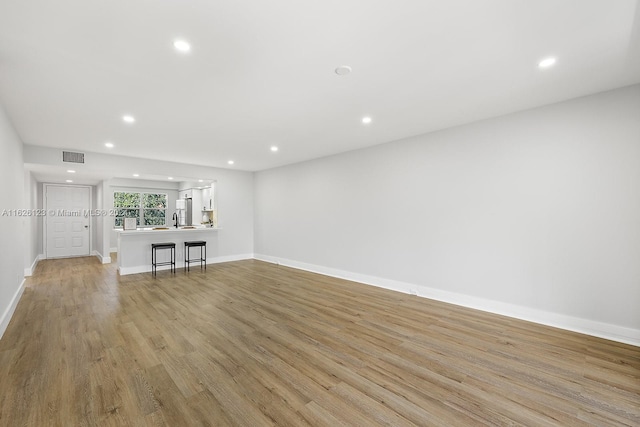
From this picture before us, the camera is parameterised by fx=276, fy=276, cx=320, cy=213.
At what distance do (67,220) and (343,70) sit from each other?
10.3 m

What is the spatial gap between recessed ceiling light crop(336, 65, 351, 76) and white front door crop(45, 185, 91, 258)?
9.94 meters

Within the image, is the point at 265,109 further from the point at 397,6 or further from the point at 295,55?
the point at 397,6

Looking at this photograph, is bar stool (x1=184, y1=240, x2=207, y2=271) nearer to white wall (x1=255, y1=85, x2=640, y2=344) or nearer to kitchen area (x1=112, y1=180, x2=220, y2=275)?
kitchen area (x1=112, y1=180, x2=220, y2=275)

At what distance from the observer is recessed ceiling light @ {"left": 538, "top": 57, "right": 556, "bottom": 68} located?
2.41m

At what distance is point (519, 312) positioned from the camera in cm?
354

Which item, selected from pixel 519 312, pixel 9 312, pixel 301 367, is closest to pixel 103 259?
pixel 9 312

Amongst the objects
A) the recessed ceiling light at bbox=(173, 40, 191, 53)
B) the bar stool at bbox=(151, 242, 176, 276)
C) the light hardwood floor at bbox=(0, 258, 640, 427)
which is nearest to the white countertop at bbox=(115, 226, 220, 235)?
the bar stool at bbox=(151, 242, 176, 276)

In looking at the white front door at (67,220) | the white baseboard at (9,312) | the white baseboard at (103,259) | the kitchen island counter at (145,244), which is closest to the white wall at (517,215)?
the kitchen island counter at (145,244)

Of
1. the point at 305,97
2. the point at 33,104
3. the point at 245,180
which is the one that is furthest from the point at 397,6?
the point at 245,180

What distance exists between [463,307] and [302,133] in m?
3.57

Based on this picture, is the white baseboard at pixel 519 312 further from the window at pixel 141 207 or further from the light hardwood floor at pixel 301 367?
the window at pixel 141 207

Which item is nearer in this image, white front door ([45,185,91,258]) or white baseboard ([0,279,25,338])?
white baseboard ([0,279,25,338])

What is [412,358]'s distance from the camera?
2.58 metres

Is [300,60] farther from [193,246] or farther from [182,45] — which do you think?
[193,246]
